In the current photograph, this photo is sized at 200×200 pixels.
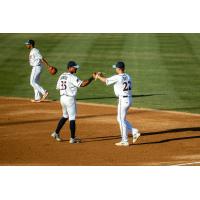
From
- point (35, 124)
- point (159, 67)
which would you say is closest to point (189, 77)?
point (159, 67)

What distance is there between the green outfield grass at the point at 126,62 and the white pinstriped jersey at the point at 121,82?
18.4 ft

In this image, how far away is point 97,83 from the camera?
2450 centimetres

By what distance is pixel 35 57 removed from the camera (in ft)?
64.1

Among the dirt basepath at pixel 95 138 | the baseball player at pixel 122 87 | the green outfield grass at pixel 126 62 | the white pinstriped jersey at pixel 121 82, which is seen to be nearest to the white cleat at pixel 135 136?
the dirt basepath at pixel 95 138

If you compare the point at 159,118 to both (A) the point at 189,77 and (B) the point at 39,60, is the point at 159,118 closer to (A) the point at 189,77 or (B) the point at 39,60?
(B) the point at 39,60

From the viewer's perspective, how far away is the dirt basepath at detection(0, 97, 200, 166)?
509 inches

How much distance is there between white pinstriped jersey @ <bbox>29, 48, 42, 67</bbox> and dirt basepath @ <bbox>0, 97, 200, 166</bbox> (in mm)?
1343

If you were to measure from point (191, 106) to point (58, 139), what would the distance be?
6318 millimetres

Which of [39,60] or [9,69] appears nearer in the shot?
[39,60]

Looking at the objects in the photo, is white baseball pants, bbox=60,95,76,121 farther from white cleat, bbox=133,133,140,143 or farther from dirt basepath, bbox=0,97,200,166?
white cleat, bbox=133,133,140,143

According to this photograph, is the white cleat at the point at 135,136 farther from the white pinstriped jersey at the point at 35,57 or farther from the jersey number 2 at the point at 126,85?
the white pinstriped jersey at the point at 35,57

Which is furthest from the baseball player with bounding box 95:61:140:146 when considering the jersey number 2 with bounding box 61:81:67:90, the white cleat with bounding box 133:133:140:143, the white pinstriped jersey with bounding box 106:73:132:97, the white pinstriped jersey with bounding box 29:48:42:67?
the white pinstriped jersey with bounding box 29:48:42:67

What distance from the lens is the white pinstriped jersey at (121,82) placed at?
530 inches

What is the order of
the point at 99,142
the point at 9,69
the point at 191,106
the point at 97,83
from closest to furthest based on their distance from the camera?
the point at 99,142 → the point at 191,106 → the point at 97,83 → the point at 9,69
